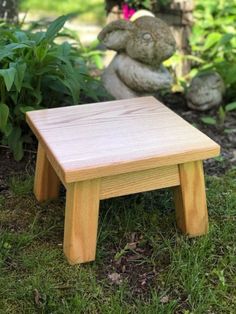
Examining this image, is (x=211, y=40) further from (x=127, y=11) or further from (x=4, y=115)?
(x=4, y=115)

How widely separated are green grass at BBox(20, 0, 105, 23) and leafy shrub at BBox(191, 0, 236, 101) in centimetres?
154

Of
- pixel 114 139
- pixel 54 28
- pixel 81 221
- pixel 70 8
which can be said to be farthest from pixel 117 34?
pixel 70 8

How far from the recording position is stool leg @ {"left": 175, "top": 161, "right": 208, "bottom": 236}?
2232 millimetres

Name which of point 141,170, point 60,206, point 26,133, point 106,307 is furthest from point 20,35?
point 106,307

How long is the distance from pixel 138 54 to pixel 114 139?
113 cm

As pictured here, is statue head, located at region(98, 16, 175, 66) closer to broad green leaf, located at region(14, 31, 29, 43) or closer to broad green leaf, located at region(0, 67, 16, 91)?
broad green leaf, located at region(14, 31, 29, 43)

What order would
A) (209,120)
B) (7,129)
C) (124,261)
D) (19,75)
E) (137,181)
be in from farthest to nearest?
(209,120) → (7,129) → (19,75) → (124,261) → (137,181)

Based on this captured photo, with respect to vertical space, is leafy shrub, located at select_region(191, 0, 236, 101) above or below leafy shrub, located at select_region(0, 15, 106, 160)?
below

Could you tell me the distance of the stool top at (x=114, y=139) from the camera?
79.2 inches

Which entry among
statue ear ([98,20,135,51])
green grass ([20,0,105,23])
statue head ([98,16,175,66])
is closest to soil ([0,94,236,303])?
statue head ([98,16,175,66])

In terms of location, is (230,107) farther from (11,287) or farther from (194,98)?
(11,287)

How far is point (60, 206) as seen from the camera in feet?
8.56

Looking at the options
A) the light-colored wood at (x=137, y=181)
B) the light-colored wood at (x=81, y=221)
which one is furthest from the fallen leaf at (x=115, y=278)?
the light-colored wood at (x=137, y=181)

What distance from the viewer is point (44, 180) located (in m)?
2.57
